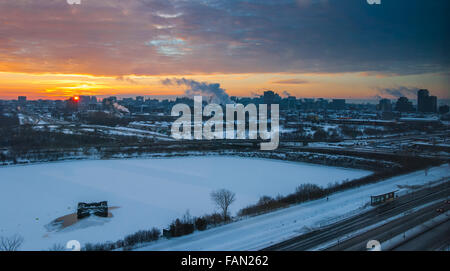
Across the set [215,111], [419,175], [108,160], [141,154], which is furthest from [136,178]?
[215,111]

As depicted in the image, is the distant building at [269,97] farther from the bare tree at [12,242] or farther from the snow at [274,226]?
the bare tree at [12,242]

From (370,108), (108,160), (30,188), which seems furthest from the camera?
(370,108)

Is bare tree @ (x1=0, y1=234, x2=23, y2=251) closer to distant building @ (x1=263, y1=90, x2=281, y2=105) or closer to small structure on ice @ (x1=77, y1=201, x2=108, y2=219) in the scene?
small structure on ice @ (x1=77, y1=201, x2=108, y2=219)

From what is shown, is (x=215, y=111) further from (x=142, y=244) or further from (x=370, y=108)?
(x=370, y=108)

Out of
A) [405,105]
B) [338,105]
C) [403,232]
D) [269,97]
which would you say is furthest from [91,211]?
[338,105]

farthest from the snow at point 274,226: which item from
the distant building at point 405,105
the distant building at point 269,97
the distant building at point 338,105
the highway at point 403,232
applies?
the distant building at point 338,105

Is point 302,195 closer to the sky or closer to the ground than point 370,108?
closer to the ground

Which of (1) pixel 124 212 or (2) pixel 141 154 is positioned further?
(2) pixel 141 154

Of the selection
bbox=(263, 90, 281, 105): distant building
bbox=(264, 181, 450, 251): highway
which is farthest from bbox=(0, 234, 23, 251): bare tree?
bbox=(263, 90, 281, 105): distant building
